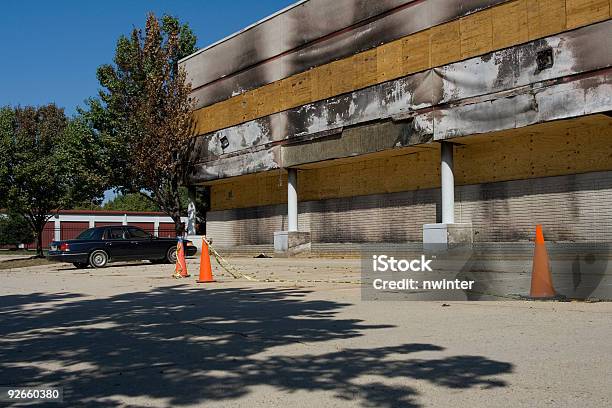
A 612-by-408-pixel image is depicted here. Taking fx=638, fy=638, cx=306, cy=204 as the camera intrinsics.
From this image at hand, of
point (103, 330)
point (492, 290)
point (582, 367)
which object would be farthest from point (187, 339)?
point (492, 290)

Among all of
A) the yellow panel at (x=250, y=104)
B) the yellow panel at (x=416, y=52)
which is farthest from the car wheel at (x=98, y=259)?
the yellow panel at (x=416, y=52)

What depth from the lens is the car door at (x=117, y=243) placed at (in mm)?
24266

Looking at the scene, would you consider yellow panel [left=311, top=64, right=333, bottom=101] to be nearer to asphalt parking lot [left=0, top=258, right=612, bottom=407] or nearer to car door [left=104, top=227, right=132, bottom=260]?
car door [left=104, top=227, right=132, bottom=260]

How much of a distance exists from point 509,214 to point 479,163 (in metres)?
2.39

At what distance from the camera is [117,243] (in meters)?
24.4

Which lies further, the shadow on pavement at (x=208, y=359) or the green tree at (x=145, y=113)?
the green tree at (x=145, y=113)

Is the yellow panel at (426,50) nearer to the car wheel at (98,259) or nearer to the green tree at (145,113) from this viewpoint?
the green tree at (145,113)

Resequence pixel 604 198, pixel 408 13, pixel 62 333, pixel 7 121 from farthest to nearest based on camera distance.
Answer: pixel 7 121 < pixel 408 13 < pixel 604 198 < pixel 62 333

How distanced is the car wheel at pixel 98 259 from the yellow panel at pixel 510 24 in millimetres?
15856

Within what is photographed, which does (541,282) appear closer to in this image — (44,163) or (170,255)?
(170,255)

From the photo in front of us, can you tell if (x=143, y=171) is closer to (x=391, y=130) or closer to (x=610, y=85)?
(x=391, y=130)

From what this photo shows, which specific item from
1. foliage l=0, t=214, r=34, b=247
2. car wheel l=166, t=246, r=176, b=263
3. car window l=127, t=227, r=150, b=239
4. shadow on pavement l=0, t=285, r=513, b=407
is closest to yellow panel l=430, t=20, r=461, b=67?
car wheel l=166, t=246, r=176, b=263

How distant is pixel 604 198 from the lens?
1962 centimetres

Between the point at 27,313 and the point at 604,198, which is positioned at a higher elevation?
the point at 604,198
